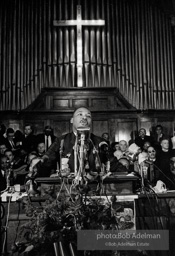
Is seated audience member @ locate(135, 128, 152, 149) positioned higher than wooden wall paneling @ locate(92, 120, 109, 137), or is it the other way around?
wooden wall paneling @ locate(92, 120, 109, 137)

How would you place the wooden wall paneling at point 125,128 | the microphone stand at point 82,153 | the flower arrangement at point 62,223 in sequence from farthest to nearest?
the wooden wall paneling at point 125,128
the microphone stand at point 82,153
the flower arrangement at point 62,223

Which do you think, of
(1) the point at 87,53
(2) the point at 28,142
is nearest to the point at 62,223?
(2) the point at 28,142

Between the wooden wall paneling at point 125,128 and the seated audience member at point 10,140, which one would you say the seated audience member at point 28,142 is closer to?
the seated audience member at point 10,140

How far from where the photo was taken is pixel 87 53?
9.15 m

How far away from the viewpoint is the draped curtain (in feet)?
30.0

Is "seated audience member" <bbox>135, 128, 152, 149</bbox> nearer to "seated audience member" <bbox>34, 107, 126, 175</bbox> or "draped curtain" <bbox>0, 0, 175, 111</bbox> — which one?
"draped curtain" <bbox>0, 0, 175, 111</bbox>

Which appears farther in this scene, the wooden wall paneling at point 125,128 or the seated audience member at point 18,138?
the wooden wall paneling at point 125,128

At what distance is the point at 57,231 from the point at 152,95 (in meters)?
6.94

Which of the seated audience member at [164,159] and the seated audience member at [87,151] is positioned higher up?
the seated audience member at [87,151]

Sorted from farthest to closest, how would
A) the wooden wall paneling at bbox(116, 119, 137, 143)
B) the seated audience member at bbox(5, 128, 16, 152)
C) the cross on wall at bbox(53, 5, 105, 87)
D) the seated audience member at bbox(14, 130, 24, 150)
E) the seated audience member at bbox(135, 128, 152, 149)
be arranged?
1. the wooden wall paneling at bbox(116, 119, 137, 143)
2. the cross on wall at bbox(53, 5, 105, 87)
3. the seated audience member at bbox(135, 128, 152, 149)
4. the seated audience member at bbox(14, 130, 24, 150)
5. the seated audience member at bbox(5, 128, 16, 152)

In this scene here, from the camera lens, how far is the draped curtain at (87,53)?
9156 mm

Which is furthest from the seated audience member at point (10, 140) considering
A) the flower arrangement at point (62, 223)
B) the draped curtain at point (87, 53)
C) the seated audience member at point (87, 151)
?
the flower arrangement at point (62, 223)

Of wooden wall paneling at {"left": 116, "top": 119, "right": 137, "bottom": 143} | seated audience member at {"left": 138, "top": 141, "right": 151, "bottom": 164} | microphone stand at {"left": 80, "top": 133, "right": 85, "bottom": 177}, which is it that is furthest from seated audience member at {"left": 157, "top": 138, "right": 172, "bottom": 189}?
microphone stand at {"left": 80, "top": 133, "right": 85, "bottom": 177}

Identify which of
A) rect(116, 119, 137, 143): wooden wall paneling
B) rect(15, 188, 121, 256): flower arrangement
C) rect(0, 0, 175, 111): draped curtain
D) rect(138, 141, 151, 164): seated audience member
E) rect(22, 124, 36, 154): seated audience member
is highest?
rect(0, 0, 175, 111): draped curtain
